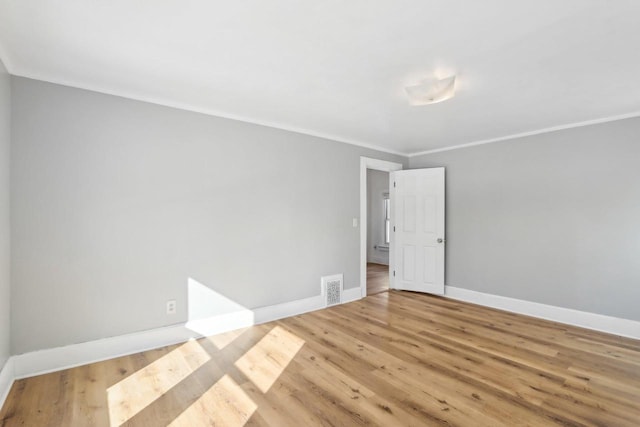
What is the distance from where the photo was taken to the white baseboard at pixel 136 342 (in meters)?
2.40

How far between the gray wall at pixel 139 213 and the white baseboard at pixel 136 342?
0.08 m

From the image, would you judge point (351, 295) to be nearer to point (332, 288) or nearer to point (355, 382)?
point (332, 288)

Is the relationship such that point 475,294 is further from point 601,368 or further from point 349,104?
point 349,104

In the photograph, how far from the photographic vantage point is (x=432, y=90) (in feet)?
8.16

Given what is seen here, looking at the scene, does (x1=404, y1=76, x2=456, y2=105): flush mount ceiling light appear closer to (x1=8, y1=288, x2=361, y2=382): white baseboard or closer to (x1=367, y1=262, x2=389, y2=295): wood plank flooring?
(x1=8, y1=288, x2=361, y2=382): white baseboard

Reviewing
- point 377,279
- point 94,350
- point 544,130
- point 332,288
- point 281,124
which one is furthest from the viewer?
point 377,279

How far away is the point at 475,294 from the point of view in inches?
179

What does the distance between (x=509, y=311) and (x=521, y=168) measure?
191 cm

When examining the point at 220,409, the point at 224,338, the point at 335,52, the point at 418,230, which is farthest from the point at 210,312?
the point at 418,230

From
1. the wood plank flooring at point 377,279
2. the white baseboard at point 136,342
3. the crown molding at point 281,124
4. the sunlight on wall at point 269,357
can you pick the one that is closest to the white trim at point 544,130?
the crown molding at point 281,124

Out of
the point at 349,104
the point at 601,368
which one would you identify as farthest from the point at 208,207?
the point at 601,368

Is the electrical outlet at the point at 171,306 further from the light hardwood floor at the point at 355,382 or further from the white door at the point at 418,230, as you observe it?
the white door at the point at 418,230

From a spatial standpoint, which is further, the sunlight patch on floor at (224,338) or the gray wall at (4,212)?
the sunlight patch on floor at (224,338)

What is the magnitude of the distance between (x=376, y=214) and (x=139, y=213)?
6302mm
